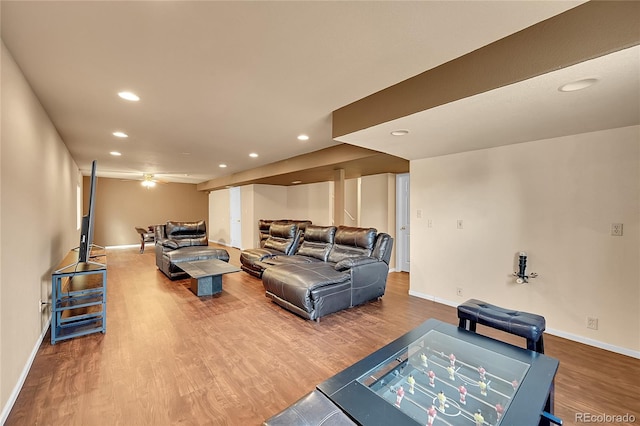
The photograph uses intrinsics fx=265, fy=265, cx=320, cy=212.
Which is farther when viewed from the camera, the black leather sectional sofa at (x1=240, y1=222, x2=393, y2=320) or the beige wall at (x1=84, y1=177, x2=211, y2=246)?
the beige wall at (x1=84, y1=177, x2=211, y2=246)

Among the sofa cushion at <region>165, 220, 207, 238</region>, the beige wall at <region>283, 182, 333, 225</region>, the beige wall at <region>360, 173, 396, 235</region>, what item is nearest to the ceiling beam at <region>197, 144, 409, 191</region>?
the beige wall at <region>360, 173, 396, 235</region>

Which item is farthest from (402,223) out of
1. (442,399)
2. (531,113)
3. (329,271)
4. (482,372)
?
(442,399)

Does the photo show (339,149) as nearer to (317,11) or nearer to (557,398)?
(317,11)

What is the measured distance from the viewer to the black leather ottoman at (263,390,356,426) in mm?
1086

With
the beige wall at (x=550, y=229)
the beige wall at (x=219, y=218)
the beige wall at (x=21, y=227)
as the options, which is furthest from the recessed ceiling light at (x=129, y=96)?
the beige wall at (x=219, y=218)

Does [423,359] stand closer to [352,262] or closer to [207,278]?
[352,262]

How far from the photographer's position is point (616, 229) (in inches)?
98.5

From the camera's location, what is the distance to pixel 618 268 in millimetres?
2498

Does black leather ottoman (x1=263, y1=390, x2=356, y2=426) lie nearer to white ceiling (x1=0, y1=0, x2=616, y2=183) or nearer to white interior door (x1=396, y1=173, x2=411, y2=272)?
white ceiling (x1=0, y1=0, x2=616, y2=183)

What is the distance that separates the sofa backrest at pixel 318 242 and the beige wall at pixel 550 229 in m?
1.57

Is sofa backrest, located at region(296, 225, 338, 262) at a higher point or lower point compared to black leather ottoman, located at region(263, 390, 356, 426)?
higher

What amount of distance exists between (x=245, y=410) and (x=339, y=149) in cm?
377

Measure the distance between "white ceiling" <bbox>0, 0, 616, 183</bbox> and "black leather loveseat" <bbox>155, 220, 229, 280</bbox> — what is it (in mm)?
2499

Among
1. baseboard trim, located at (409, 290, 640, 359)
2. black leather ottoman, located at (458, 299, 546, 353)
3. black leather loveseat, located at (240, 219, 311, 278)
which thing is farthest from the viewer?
black leather loveseat, located at (240, 219, 311, 278)
